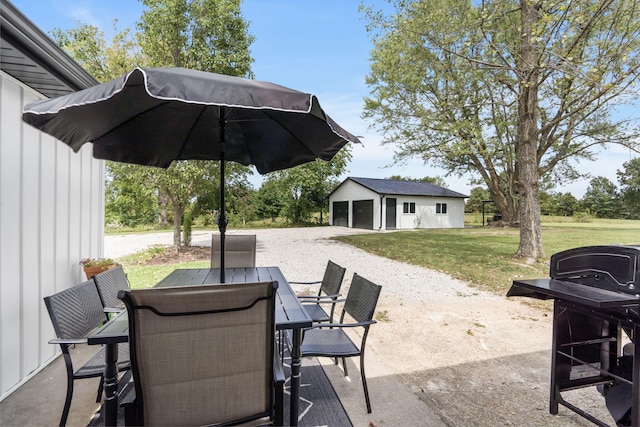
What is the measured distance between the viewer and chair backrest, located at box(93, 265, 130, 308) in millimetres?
2561

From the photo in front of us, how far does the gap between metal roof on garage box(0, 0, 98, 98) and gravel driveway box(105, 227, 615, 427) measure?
328cm

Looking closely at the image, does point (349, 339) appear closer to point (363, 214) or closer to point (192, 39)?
point (192, 39)

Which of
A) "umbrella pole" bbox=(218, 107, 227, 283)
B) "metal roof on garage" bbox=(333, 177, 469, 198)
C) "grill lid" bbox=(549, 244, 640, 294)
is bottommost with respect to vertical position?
"grill lid" bbox=(549, 244, 640, 294)

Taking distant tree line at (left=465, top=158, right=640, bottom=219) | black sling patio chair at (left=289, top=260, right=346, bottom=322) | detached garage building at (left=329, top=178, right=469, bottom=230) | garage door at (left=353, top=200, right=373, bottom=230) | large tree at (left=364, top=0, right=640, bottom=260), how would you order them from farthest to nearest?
distant tree line at (left=465, top=158, right=640, bottom=219) < garage door at (left=353, top=200, right=373, bottom=230) < detached garage building at (left=329, top=178, right=469, bottom=230) < large tree at (left=364, top=0, right=640, bottom=260) < black sling patio chair at (left=289, top=260, right=346, bottom=322)

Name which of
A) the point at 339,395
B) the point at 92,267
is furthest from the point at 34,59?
the point at 339,395

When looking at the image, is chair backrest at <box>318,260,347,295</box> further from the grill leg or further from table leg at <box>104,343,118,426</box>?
table leg at <box>104,343,118,426</box>

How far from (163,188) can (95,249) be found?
532 cm

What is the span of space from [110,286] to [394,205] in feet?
63.3

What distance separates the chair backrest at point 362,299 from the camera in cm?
229

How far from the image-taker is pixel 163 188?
8.97 meters

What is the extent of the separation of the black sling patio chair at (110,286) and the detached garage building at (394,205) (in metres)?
17.8

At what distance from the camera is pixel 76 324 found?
213cm

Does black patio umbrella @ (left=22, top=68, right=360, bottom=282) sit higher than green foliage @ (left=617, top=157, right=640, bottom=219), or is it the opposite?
green foliage @ (left=617, top=157, right=640, bottom=219)

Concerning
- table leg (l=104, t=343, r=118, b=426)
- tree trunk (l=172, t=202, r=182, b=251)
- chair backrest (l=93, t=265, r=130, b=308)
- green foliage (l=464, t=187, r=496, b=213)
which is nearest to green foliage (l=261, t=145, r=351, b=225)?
tree trunk (l=172, t=202, r=182, b=251)
